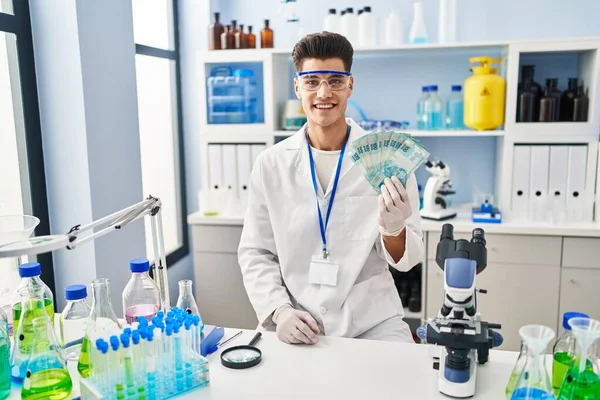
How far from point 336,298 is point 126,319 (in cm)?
70

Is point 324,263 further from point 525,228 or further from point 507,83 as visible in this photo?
point 507,83

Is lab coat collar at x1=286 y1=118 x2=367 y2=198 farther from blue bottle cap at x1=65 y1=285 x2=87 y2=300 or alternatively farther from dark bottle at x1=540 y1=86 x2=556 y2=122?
dark bottle at x1=540 y1=86 x2=556 y2=122

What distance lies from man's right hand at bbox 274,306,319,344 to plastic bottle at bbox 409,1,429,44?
6.72 feet

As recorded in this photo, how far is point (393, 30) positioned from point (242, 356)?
2250mm

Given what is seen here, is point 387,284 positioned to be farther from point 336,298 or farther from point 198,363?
point 198,363

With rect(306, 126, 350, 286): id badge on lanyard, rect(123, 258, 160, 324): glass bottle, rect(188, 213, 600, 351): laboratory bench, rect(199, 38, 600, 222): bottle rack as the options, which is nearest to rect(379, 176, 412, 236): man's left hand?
rect(306, 126, 350, 286): id badge on lanyard

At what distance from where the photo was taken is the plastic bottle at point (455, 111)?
3.16m

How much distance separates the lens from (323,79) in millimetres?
1865

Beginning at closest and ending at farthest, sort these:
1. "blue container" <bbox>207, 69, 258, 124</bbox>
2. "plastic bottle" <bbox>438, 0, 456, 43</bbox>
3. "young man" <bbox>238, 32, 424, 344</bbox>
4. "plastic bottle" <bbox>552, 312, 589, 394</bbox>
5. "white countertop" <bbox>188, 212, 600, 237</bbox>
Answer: "plastic bottle" <bbox>552, 312, 589, 394</bbox>, "young man" <bbox>238, 32, 424, 344</bbox>, "white countertop" <bbox>188, 212, 600, 237</bbox>, "plastic bottle" <bbox>438, 0, 456, 43</bbox>, "blue container" <bbox>207, 69, 258, 124</bbox>

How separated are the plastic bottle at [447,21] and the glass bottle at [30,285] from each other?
2476 mm

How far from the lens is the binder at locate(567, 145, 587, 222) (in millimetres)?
2811

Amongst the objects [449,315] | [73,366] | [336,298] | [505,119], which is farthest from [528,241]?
[73,366]

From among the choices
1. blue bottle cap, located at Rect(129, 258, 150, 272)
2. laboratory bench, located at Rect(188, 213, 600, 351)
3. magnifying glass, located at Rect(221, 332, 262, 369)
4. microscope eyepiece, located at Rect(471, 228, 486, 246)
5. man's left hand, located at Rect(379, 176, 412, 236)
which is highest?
man's left hand, located at Rect(379, 176, 412, 236)

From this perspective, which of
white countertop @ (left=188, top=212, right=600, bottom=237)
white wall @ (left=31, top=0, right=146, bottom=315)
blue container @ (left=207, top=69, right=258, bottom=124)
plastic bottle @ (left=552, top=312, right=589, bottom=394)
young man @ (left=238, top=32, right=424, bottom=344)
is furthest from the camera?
blue container @ (left=207, top=69, right=258, bottom=124)
